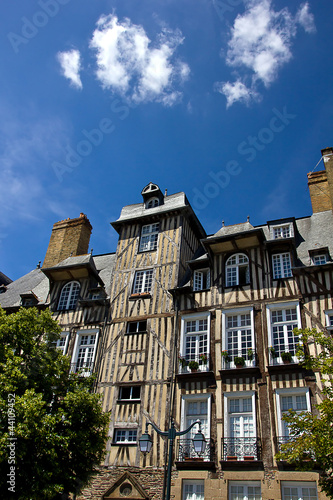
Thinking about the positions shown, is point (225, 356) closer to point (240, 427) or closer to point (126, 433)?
point (240, 427)

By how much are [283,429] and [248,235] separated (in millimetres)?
7364

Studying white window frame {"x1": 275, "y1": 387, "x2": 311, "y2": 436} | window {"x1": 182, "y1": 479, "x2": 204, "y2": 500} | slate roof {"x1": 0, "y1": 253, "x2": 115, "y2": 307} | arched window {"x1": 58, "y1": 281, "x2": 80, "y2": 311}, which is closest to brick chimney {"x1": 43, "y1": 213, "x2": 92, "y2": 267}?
slate roof {"x1": 0, "y1": 253, "x2": 115, "y2": 307}

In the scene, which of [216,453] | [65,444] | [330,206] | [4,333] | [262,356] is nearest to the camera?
[65,444]

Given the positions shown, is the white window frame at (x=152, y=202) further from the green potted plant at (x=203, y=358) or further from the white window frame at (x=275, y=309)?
the green potted plant at (x=203, y=358)

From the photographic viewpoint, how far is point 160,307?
18188mm

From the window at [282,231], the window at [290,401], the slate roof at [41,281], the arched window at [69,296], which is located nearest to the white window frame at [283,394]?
the window at [290,401]

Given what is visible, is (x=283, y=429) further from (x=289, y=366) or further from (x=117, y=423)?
(x=117, y=423)

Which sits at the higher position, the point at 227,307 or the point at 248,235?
the point at 248,235

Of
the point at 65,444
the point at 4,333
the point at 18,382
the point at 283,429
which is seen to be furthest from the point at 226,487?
the point at 4,333

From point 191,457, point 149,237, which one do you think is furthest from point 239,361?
point 149,237

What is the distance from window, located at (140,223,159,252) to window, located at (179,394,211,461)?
24.3 ft

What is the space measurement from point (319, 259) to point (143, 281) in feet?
24.3

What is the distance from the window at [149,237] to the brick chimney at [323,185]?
7.46m

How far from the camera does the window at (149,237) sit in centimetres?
2066
